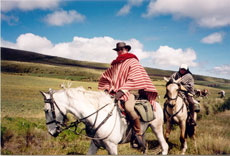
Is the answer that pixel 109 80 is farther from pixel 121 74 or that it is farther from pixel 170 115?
pixel 170 115

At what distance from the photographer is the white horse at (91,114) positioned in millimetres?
3484

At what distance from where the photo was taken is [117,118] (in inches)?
157

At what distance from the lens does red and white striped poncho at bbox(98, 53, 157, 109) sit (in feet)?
13.2

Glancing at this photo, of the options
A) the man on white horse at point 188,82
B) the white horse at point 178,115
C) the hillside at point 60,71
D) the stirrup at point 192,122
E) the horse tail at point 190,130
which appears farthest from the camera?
the hillside at point 60,71

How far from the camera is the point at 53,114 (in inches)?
137

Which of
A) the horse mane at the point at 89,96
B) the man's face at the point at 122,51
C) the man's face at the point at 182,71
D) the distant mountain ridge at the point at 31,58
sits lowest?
the horse mane at the point at 89,96

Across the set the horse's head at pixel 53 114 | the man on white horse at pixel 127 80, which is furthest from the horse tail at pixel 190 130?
the horse's head at pixel 53 114

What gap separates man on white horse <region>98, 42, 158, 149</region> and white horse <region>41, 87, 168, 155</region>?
30cm

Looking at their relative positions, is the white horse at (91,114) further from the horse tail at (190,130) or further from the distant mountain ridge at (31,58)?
the distant mountain ridge at (31,58)

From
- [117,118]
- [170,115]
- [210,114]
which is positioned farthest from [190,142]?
[210,114]

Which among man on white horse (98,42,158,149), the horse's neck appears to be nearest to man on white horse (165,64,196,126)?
man on white horse (98,42,158,149)

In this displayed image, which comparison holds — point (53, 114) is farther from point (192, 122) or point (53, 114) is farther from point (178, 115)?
point (192, 122)

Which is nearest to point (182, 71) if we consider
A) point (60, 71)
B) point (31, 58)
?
point (60, 71)

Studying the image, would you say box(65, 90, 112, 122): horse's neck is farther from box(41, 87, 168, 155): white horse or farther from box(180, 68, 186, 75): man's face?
box(180, 68, 186, 75): man's face
